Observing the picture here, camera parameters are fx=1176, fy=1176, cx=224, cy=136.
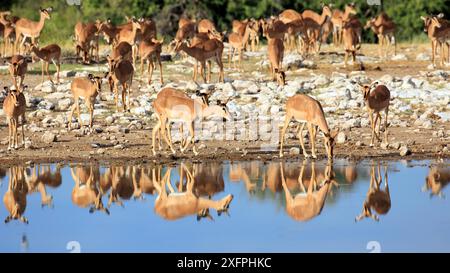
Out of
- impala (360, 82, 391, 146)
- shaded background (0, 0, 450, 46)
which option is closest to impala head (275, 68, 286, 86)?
impala (360, 82, 391, 146)

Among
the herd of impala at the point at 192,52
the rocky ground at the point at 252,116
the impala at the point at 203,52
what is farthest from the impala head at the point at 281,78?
the impala at the point at 203,52

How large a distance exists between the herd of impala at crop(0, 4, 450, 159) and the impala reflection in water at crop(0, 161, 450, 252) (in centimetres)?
72

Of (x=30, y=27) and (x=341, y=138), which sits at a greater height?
(x=30, y=27)

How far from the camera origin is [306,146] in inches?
599

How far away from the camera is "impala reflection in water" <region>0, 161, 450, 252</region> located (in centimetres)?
1024

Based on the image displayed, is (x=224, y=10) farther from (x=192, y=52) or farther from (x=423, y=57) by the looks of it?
(x=192, y=52)

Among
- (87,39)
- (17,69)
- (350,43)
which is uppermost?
(87,39)

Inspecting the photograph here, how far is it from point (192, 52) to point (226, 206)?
9.07m

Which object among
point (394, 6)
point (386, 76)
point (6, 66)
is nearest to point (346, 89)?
point (386, 76)

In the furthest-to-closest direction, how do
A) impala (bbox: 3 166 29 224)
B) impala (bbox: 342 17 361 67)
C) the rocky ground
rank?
impala (bbox: 342 17 361 67) → the rocky ground → impala (bbox: 3 166 29 224)

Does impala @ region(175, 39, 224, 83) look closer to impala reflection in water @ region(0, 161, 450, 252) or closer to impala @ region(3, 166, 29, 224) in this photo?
impala reflection in water @ region(0, 161, 450, 252)

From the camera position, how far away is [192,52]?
67.6 ft

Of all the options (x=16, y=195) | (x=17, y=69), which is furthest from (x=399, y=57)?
(x=16, y=195)
